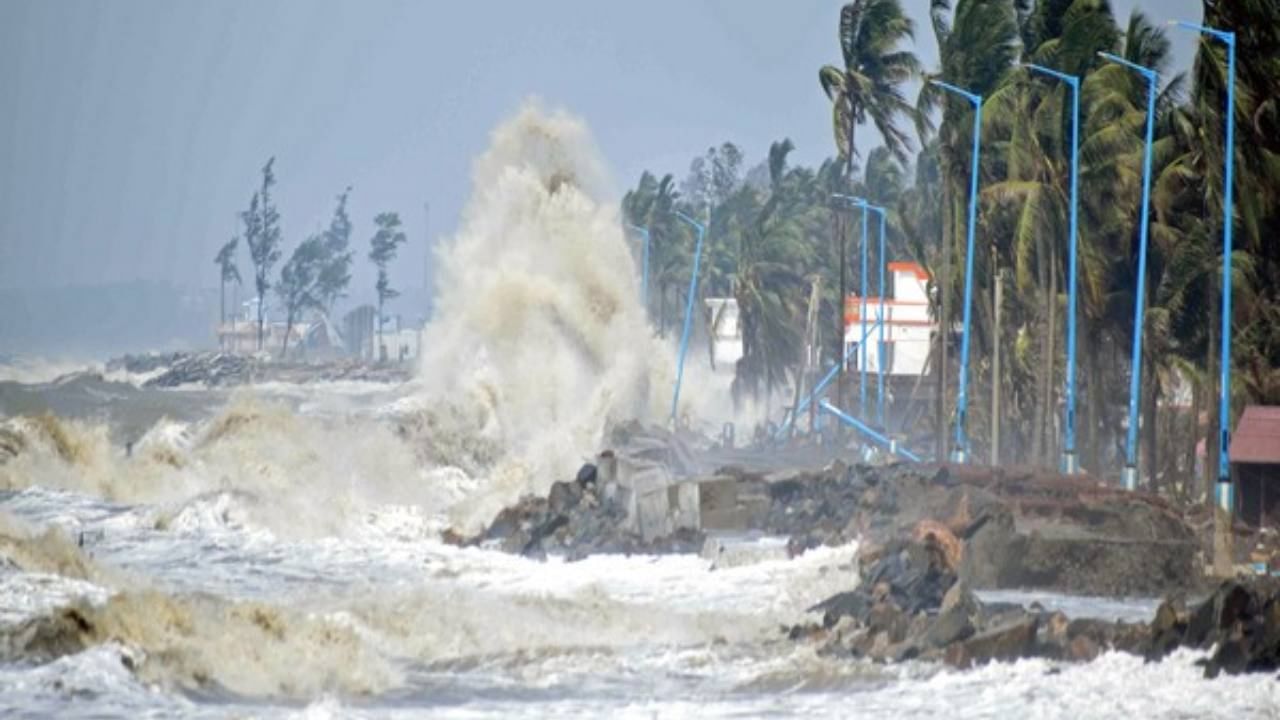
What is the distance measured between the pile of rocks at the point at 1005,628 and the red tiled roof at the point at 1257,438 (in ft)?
30.8

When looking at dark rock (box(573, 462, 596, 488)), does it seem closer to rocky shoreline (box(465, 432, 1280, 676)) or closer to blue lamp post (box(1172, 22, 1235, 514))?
rocky shoreline (box(465, 432, 1280, 676))

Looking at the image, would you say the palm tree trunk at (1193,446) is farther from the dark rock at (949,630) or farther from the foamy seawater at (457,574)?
the dark rock at (949,630)

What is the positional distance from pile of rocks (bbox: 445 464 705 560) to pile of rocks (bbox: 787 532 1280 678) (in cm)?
1058

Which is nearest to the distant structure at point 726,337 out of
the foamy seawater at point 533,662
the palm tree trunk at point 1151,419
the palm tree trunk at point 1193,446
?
the palm tree trunk at point 1151,419

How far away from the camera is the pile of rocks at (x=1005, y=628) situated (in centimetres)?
2120

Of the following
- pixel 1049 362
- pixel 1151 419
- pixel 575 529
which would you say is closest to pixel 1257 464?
pixel 1151 419

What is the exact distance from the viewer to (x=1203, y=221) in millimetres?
43312

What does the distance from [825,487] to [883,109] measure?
24.3 m

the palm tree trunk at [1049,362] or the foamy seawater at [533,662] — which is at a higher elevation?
the palm tree trunk at [1049,362]

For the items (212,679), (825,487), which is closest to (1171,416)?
(825,487)

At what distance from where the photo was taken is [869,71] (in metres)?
64.4

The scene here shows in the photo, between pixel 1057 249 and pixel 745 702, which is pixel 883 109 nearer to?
pixel 1057 249

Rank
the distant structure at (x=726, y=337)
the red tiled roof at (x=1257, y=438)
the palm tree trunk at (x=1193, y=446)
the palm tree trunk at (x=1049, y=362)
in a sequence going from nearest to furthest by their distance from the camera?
the red tiled roof at (x=1257, y=438)
the palm tree trunk at (x=1193, y=446)
the palm tree trunk at (x=1049, y=362)
the distant structure at (x=726, y=337)

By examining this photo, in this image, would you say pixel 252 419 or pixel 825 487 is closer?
pixel 825 487
